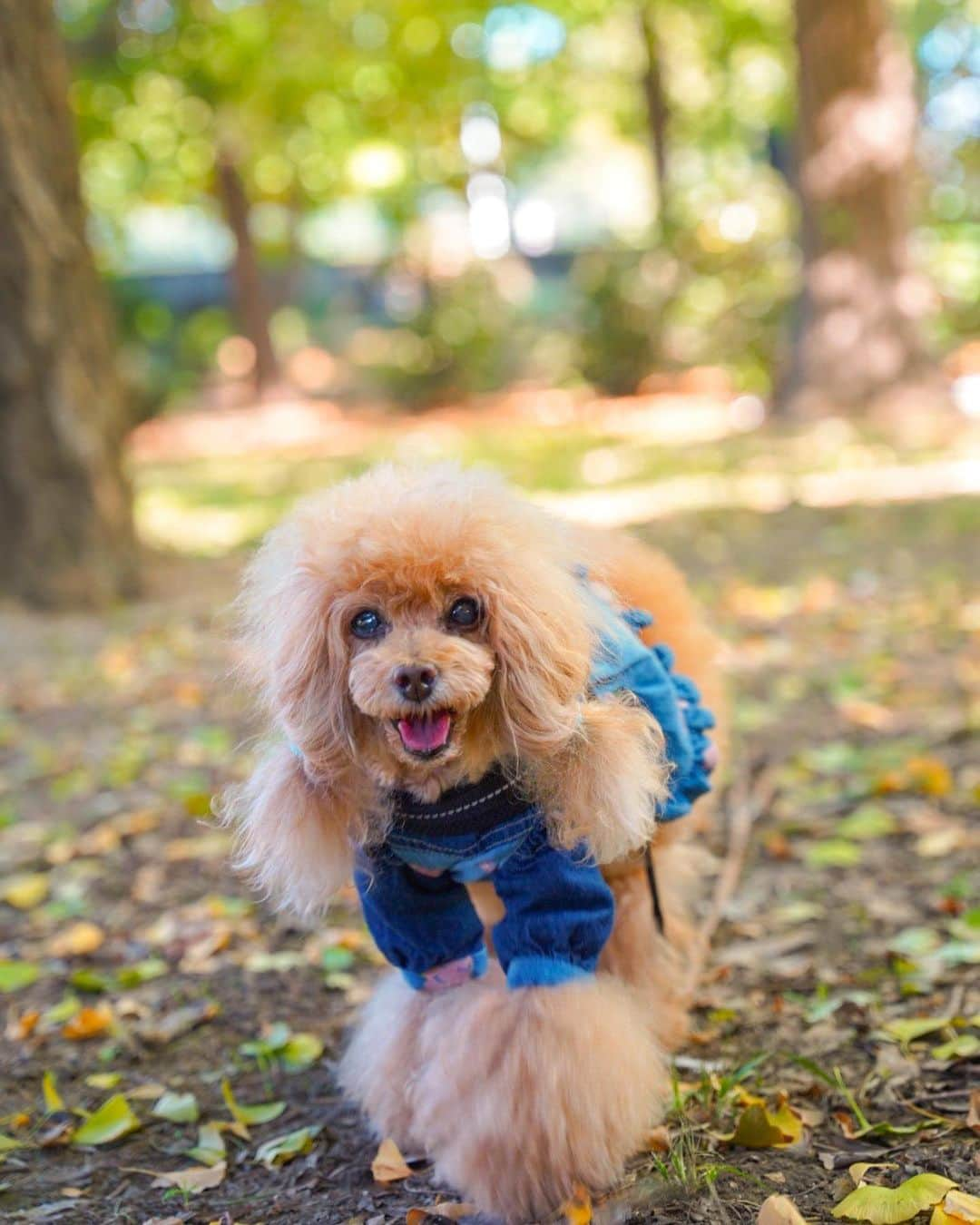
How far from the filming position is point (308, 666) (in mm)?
2049

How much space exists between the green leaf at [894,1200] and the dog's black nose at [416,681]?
3.29ft

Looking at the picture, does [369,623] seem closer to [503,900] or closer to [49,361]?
[503,900]

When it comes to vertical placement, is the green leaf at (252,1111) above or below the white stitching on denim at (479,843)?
below

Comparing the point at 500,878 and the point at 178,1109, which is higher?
the point at 500,878

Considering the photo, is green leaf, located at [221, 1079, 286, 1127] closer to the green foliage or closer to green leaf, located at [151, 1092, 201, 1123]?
green leaf, located at [151, 1092, 201, 1123]

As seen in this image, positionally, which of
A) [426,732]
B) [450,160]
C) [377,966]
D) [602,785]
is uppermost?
[450,160]

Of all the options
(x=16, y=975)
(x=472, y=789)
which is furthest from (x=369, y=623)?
(x=16, y=975)

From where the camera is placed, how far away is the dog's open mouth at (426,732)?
1962 millimetres

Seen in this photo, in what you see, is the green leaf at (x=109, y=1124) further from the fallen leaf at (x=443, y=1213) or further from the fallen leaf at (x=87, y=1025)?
the fallen leaf at (x=443, y=1213)

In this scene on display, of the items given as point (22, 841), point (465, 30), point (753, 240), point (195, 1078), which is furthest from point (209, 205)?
point (195, 1078)

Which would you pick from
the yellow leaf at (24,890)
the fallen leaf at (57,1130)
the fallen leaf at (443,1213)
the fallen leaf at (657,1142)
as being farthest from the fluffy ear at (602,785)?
the yellow leaf at (24,890)

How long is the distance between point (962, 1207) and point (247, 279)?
61.3 ft

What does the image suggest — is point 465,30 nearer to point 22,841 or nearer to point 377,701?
point 22,841

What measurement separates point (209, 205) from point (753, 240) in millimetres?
10875
